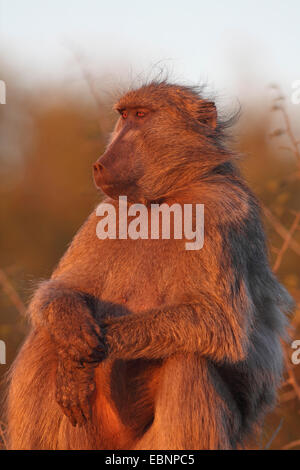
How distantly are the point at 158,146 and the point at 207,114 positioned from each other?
47 cm

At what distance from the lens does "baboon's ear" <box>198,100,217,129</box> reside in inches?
205

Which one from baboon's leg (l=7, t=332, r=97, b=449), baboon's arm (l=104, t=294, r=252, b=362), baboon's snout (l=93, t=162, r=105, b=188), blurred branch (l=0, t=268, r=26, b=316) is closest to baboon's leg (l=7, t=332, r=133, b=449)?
baboon's leg (l=7, t=332, r=97, b=449)

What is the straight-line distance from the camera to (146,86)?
5336mm

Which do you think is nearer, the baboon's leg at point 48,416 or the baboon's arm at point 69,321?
the baboon's arm at point 69,321

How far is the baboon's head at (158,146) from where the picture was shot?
4824 mm

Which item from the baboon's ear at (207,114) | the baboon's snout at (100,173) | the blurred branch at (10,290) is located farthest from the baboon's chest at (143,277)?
the blurred branch at (10,290)

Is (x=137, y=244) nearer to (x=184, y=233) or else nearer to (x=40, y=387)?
(x=184, y=233)

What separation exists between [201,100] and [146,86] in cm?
40

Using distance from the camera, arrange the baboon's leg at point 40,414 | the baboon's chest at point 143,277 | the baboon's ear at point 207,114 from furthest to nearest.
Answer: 1. the baboon's ear at point 207,114
2. the baboon's chest at point 143,277
3. the baboon's leg at point 40,414

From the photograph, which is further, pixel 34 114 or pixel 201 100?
pixel 34 114

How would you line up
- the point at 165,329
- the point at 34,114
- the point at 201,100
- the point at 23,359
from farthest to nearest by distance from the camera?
the point at 34,114 < the point at 201,100 < the point at 23,359 < the point at 165,329

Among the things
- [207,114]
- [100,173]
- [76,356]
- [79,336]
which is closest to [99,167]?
[100,173]

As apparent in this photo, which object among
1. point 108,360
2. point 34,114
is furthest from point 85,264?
point 34,114

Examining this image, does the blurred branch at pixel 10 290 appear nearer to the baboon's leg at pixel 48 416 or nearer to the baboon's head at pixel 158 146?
the baboon's leg at pixel 48 416
